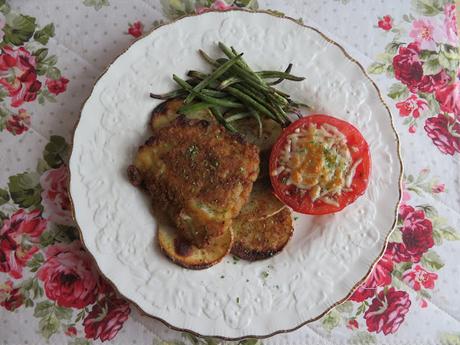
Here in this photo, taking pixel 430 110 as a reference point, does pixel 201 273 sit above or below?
below

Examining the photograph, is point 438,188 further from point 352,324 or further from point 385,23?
point 385,23

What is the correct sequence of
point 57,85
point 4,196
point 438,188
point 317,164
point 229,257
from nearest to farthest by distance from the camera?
point 317,164 < point 229,257 < point 4,196 < point 57,85 < point 438,188

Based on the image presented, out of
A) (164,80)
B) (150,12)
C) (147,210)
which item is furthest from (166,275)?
(150,12)

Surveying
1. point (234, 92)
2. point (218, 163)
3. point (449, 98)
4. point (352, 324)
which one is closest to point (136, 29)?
point (234, 92)

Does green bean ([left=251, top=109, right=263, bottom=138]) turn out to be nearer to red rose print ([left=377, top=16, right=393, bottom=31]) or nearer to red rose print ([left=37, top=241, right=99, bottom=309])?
red rose print ([left=377, top=16, right=393, bottom=31])

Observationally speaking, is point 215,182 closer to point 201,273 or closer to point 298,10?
point 201,273

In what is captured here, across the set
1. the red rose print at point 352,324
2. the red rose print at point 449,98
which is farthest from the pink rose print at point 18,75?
the red rose print at point 449,98

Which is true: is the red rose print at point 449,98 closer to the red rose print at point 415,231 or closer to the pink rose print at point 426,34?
the pink rose print at point 426,34
